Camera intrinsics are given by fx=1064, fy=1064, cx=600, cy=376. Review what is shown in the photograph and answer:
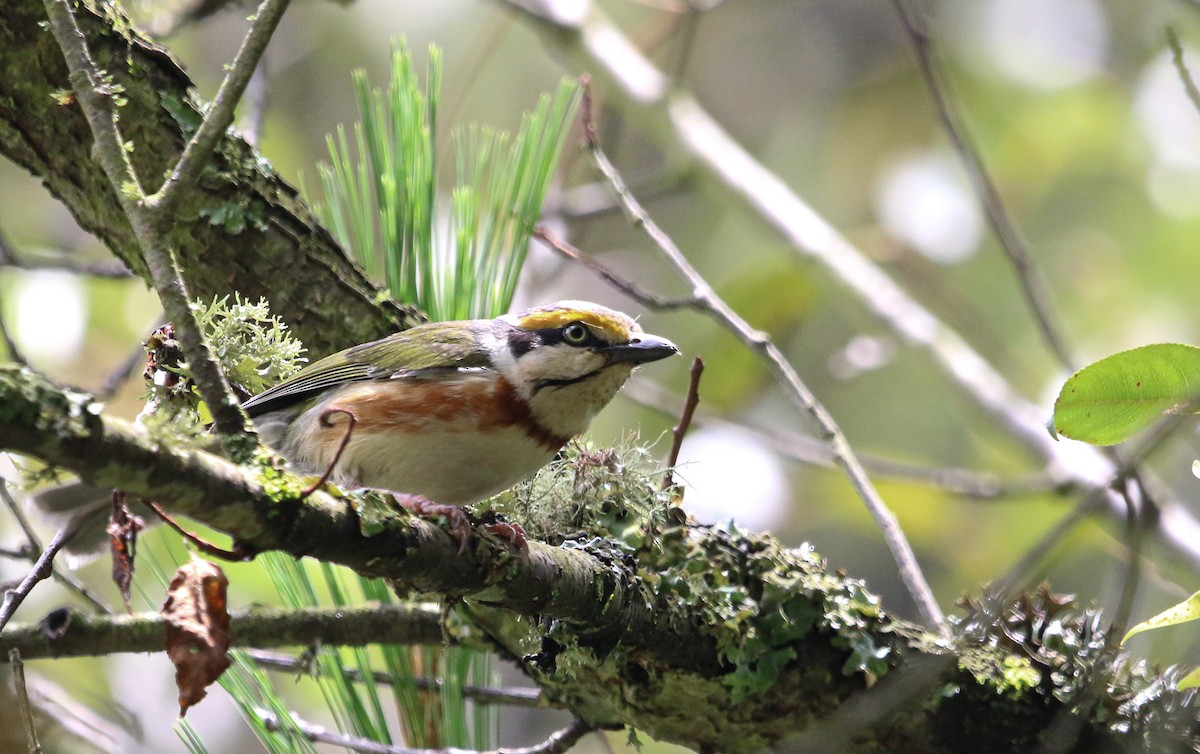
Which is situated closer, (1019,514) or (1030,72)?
(1019,514)

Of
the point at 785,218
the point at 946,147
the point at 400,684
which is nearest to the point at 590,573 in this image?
the point at 400,684

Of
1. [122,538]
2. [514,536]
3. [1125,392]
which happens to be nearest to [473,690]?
[514,536]

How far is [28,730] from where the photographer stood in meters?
2.12

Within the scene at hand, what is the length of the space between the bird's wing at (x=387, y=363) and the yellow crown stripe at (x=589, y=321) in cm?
21

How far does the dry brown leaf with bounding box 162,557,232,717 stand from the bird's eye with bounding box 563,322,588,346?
169 cm

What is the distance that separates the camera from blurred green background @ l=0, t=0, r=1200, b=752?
6512mm

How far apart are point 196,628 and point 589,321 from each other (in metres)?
1.82

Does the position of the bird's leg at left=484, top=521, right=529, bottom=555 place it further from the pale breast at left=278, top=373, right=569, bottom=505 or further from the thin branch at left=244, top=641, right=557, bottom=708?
the thin branch at left=244, top=641, right=557, bottom=708

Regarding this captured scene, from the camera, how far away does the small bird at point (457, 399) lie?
10.2 feet

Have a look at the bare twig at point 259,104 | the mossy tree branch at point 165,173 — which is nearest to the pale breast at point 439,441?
the mossy tree branch at point 165,173

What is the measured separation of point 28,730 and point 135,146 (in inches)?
68.8

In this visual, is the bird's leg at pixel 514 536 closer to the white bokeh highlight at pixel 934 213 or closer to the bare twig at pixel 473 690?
the bare twig at pixel 473 690

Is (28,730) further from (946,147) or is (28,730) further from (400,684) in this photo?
(946,147)

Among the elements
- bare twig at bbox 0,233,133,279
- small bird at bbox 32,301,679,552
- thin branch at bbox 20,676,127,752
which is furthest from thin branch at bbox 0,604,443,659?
bare twig at bbox 0,233,133,279
